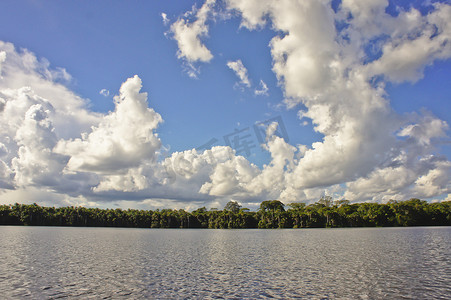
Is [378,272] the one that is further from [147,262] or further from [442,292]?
[147,262]

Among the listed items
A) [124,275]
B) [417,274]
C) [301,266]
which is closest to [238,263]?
[301,266]

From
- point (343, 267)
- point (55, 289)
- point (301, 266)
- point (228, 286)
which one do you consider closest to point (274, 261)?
point (301, 266)

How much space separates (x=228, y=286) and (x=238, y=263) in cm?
1561

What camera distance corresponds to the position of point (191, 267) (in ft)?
136

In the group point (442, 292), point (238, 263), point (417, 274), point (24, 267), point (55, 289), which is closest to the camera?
point (442, 292)

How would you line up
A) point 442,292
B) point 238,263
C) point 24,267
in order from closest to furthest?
point 442,292
point 24,267
point 238,263

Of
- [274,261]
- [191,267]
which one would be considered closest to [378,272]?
[274,261]

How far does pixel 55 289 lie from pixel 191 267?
59.2 feet

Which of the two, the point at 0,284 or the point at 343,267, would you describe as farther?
the point at 343,267

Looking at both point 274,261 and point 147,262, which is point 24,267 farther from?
point 274,261

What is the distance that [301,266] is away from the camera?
4119 cm

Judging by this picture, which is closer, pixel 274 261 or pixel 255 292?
pixel 255 292

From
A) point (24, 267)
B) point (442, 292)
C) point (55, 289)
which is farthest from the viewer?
point (24, 267)

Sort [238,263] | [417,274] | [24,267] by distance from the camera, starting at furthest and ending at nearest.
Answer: [238,263]
[24,267]
[417,274]
